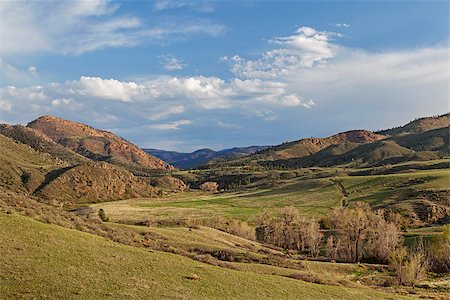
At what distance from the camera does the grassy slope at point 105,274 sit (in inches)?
1021

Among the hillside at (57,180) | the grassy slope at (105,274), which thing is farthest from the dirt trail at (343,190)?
the grassy slope at (105,274)

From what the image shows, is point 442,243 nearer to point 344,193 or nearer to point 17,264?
point 17,264

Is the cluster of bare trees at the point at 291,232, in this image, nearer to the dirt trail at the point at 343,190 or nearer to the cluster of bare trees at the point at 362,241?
the cluster of bare trees at the point at 362,241

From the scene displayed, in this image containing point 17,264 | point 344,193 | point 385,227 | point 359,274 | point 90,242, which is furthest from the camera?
point 344,193

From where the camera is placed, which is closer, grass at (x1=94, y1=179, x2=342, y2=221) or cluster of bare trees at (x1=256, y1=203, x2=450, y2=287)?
cluster of bare trees at (x1=256, y1=203, x2=450, y2=287)

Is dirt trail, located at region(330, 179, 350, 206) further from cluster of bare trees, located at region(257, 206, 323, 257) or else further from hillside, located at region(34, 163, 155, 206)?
hillside, located at region(34, 163, 155, 206)

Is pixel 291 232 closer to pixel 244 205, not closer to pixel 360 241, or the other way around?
pixel 360 241

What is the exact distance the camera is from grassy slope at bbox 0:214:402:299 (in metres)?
25.9

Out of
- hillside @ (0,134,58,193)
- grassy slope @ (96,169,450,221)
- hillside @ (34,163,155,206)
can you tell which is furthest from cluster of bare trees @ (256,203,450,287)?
hillside @ (0,134,58,193)

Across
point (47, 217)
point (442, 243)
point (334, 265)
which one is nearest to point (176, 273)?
point (47, 217)

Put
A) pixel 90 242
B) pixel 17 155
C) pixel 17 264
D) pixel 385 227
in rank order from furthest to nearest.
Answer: pixel 17 155 → pixel 385 227 → pixel 90 242 → pixel 17 264

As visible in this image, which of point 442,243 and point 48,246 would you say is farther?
point 442,243

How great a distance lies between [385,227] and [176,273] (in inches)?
2712

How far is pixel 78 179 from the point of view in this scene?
177000 mm
